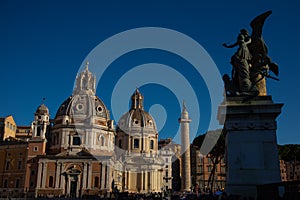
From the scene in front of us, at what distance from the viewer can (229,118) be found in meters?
9.55

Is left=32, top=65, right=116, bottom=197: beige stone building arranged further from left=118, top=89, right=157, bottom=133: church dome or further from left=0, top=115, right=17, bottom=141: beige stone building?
left=0, top=115, right=17, bottom=141: beige stone building

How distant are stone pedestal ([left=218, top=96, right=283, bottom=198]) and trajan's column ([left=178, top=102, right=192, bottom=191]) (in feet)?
190

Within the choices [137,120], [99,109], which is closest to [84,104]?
[99,109]

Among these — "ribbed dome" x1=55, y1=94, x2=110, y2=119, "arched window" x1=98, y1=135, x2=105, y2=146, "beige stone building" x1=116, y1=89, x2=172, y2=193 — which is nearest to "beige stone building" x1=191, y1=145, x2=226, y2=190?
"beige stone building" x1=116, y1=89, x2=172, y2=193

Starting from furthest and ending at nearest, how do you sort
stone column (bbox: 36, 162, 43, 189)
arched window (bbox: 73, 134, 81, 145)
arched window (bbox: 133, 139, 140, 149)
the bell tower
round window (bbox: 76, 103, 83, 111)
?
arched window (bbox: 133, 139, 140, 149) < round window (bbox: 76, 103, 83, 111) < arched window (bbox: 73, 134, 81, 145) < the bell tower < stone column (bbox: 36, 162, 43, 189)

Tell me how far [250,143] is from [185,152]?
58.5 meters

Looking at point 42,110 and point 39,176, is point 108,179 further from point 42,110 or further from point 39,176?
point 42,110

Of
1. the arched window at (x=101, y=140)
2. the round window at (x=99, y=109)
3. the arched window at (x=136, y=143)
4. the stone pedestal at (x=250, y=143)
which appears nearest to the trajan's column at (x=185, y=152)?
the arched window at (x=136, y=143)

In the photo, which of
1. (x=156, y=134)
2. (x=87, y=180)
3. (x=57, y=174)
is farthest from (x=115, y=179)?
(x=156, y=134)

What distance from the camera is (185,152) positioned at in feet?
219

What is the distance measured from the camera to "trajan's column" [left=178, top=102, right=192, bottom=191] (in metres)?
66.2

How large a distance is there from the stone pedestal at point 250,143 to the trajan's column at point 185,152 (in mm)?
58022

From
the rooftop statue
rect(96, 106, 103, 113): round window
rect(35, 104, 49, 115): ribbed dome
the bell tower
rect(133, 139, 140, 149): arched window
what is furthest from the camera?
rect(133, 139, 140, 149): arched window

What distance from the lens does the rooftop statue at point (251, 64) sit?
10.0 metres
